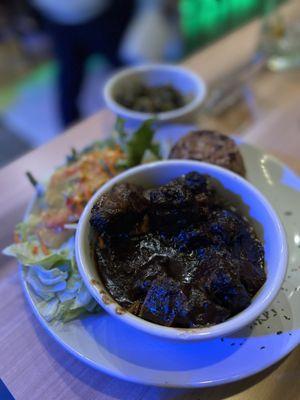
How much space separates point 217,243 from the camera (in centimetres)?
79

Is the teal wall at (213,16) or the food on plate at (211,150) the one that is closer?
the food on plate at (211,150)

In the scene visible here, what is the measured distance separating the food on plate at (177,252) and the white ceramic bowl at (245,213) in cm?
2

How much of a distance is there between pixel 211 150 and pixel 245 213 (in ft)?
0.71

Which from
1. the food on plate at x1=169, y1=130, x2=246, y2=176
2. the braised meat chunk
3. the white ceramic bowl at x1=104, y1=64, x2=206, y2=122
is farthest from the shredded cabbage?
the white ceramic bowl at x1=104, y1=64, x2=206, y2=122

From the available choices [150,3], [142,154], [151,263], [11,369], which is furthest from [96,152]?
[150,3]

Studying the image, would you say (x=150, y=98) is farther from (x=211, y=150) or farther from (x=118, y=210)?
(x=118, y=210)

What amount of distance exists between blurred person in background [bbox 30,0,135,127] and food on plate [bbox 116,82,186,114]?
0.89 m

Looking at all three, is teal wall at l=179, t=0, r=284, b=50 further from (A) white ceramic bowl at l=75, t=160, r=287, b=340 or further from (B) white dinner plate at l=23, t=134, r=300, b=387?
(B) white dinner plate at l=23, t=134, r=300, b=387

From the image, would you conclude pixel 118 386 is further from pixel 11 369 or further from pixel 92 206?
pixel 92 206

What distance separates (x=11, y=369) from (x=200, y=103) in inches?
36.1

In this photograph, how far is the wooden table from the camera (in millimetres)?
743

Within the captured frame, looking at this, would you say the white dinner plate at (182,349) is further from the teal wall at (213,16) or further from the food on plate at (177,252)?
the teal wall at (213,16)

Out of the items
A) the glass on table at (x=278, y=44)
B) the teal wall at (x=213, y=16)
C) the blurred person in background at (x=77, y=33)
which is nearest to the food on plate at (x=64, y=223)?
the glass on table at (x=278, y=44)

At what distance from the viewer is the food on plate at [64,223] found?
80cm
